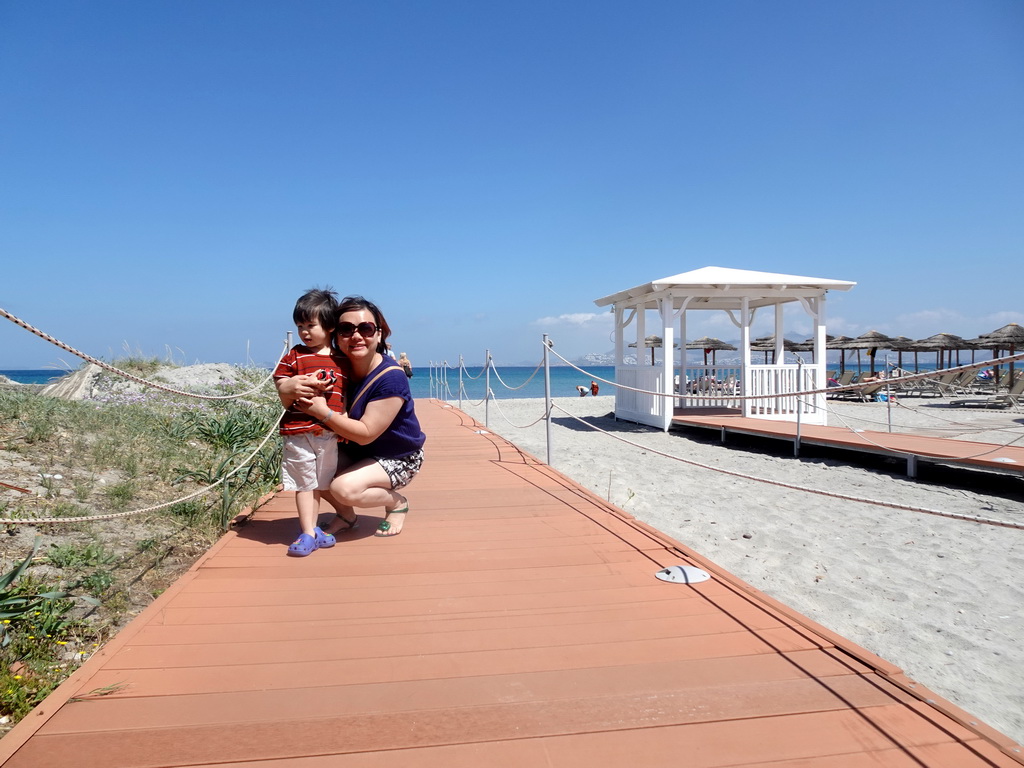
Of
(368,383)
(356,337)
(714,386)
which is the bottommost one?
(714,386)

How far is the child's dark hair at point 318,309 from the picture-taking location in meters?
2.81

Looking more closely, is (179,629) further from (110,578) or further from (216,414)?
(216,414)

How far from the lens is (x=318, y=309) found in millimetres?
2844

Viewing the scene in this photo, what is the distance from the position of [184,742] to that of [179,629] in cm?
74

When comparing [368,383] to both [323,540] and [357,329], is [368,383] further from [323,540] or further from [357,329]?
[323,540]

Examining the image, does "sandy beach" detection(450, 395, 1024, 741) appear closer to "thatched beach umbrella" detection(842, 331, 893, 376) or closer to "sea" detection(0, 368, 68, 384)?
"sea" detection(0, 368, 68, 384)

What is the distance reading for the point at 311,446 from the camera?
2947 mm

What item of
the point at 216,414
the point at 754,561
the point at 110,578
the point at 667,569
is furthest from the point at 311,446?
the point at 216,414

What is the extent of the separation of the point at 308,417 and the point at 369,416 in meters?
0.31

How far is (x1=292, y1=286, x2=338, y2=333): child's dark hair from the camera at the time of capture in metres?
2.81

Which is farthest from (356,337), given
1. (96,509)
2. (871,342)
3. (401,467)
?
(871,342)

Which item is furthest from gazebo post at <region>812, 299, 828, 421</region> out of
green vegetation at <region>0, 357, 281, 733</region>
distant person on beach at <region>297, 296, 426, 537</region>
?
distant person on beach at <region>297, 296, 426, 537</region>

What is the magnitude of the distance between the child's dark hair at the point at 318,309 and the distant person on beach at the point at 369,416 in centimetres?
5

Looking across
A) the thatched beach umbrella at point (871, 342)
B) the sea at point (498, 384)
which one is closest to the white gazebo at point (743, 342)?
the sea at point (498, 384)
